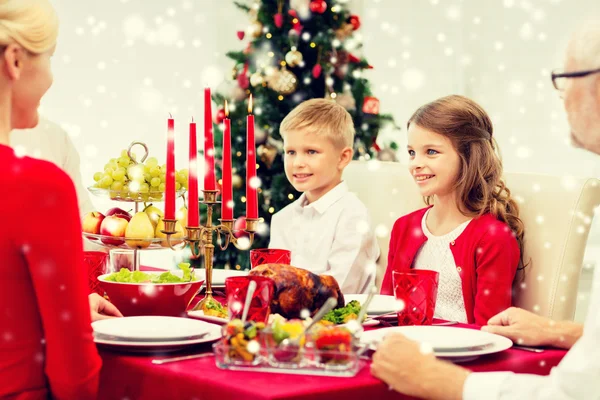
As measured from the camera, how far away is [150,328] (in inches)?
58.0

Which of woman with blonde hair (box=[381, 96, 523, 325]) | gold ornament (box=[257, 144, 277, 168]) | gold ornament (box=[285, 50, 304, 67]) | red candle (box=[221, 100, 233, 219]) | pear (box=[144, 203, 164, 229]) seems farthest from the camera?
gold ornament (box=[257, 144, 277, 168])

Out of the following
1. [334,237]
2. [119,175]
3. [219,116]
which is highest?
[219,116]

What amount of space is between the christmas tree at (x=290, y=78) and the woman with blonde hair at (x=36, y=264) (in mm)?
3279

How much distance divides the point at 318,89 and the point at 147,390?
346cm

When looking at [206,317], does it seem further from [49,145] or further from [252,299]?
[49,145]

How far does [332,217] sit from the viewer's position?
2707 mm

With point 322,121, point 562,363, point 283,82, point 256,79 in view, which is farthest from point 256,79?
point 562,363

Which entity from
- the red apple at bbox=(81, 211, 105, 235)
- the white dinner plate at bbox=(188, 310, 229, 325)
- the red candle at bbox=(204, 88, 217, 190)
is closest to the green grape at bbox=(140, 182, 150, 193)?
the red apple at bbox=(81, 211, 105, 235)

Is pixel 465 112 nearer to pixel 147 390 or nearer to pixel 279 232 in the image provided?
pixel 279 232

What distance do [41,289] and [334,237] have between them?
160 cm

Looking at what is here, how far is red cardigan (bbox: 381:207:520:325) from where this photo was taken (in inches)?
85.3

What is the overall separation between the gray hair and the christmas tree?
3.25m

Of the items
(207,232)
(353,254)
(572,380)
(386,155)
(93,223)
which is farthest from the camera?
(386,155)

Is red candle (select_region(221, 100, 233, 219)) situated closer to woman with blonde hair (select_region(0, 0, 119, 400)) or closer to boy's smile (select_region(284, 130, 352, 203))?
woman with blonde hair (select_region(0, 0, 119, 400))
